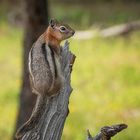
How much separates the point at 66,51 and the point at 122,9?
14731mm

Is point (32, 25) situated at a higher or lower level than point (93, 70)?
lower

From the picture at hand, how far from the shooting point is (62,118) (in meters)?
4.82

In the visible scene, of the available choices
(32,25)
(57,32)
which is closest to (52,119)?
(57,32)

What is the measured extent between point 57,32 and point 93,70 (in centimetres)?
865

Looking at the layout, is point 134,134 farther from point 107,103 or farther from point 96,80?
point 96,80

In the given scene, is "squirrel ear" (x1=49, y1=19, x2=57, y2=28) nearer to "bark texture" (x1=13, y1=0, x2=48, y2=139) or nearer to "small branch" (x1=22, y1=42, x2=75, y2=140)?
"small branch" (x1=22, y1=42, x2=75, y2=140)

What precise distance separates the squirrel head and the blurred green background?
4.60 m

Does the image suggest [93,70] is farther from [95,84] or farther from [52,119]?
[52,119]

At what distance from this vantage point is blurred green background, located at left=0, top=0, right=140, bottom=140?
35.7 feet

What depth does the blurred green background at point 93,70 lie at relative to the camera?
1089cm

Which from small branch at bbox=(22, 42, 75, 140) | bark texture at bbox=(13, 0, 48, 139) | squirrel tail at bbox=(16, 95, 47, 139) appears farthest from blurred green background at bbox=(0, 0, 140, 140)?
squirrel tail at bbox=(16, 95, 47, 139)

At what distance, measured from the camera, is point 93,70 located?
14.0 m

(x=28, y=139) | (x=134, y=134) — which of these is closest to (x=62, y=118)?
(x=28, y=139)

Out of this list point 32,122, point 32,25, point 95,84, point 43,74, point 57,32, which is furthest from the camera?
point 95,84
